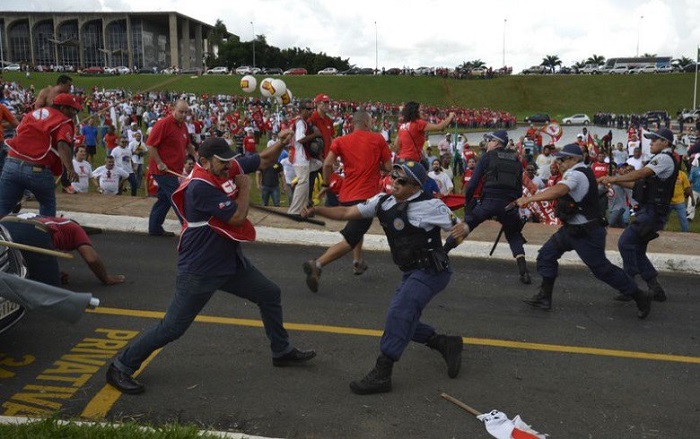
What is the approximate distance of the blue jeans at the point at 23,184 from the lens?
7250 mm

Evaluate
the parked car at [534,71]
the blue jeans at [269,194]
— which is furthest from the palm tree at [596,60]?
the blue jeans at [269,194]

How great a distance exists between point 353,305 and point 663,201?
11.1 ft

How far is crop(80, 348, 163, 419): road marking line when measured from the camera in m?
Answer: 4.30

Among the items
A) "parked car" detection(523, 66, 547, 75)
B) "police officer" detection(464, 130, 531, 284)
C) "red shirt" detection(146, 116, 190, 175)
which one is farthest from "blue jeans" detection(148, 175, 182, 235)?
"parked car" detection(523, 66, 547, 75)

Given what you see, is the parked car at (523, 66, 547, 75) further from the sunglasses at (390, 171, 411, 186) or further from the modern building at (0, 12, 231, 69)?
the sunglasses at (390, 171, 411, 186)

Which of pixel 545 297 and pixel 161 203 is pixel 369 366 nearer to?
pixel 545 297

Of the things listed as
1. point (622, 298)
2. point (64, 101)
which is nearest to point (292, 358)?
point (622, 298)

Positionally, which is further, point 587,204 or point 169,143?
point 169,143

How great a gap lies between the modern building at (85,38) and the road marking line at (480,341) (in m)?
113

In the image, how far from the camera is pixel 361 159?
7.39 meters

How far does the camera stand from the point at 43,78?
71.4 metres

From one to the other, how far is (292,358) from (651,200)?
13.9ft

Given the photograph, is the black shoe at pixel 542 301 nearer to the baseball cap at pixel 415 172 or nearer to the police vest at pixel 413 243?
the police vest at pixel 413 243

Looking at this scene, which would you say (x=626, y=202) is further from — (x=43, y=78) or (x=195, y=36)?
(x=195, y=36)
